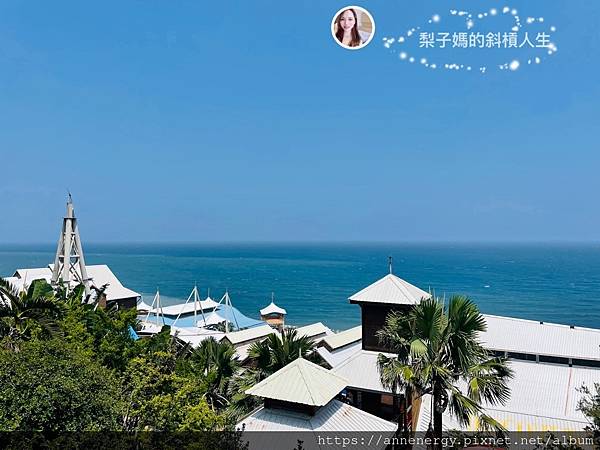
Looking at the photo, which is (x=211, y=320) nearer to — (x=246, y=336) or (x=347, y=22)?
(x=246, y=336)

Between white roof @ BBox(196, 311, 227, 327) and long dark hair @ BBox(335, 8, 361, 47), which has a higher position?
long dark hair @ BBox(335, 8, 361, 47)

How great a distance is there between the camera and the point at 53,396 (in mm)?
8172

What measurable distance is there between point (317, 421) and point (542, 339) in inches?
503

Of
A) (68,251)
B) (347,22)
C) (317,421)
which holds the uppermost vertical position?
(347,22)

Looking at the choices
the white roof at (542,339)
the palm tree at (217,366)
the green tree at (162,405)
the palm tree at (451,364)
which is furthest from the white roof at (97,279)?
the palm tree at (451,364)

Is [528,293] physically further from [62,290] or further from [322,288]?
[62,290]

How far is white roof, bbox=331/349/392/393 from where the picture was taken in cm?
1567

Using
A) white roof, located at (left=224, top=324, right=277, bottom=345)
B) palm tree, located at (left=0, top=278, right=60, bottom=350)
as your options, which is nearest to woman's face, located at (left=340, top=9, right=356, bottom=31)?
palm tree, located at (left=0, top=278, right=60, bottom=350)

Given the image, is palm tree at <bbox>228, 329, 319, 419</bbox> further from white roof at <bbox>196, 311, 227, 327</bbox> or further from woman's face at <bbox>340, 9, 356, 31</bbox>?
white roof at <bbox>196, 311, 227, 327</bbox>

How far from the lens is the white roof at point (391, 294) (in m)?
17.2

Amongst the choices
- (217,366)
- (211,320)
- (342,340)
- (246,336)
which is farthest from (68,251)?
(211,320)

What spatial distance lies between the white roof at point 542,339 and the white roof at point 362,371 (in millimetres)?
5312

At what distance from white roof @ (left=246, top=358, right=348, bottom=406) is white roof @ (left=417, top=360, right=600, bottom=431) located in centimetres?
291

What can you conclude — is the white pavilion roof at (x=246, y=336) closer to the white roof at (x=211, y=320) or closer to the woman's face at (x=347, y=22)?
the white roof at (x=211, y=320)
